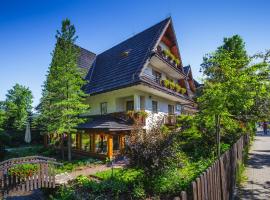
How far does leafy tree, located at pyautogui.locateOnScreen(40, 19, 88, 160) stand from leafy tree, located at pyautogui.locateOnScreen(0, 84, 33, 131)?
16366 mm

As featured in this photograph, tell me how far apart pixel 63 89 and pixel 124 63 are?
637 centimetres

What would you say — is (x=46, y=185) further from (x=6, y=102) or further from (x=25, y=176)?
(x=6, y=102)

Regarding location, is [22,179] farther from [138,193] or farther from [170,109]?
[170,109]

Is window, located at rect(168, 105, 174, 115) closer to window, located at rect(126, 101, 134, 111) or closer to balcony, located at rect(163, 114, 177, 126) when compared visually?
balcony, located at rect(163, 114, 177, 126)

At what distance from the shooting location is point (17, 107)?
30.3 metres

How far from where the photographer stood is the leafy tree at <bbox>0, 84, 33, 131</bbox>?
2711cm

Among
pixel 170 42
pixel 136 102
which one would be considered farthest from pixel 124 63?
pixel 170 42

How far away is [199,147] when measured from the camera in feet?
43.7

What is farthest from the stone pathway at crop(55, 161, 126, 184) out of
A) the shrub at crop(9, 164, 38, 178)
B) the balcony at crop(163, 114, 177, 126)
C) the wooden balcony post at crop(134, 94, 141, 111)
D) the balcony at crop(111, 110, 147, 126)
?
the balcony at crop(163, 114, 177, 126)

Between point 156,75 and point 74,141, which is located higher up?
point 156,75

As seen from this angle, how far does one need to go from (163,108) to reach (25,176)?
14271 millimetres

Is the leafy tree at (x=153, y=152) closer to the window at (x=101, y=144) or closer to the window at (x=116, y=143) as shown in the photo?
the window at (x=101, y=144)

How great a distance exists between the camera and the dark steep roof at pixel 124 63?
50.1 feet

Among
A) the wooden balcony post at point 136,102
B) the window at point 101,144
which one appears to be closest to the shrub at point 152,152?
the window at point 101,144
